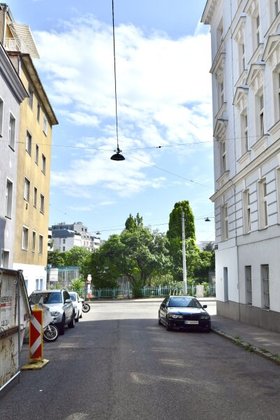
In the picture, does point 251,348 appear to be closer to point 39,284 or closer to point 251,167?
point 251,167

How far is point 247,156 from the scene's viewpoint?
2038 centimetres

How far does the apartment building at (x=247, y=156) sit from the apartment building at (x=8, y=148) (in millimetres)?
10280

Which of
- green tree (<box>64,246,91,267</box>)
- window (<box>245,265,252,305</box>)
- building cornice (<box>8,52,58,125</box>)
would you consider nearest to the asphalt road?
window (<box>245,265,252,305</box>)

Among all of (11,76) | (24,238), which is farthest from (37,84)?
(24,238)

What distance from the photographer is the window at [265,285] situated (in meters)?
18.0

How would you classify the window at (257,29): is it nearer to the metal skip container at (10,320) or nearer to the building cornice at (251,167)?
the building cornice at (251,167)

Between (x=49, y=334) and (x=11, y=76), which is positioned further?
(x=11, y=76)

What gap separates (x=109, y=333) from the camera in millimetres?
16828

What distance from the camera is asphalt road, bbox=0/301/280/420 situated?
6.14 m

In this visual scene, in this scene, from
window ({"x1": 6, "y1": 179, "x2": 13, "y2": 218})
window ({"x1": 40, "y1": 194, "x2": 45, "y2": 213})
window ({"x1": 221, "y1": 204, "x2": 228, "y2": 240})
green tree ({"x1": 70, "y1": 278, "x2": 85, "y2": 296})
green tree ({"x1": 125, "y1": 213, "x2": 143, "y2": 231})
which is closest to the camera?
window ({"x1": 6, "y1": 179, "x2": 13, "y2": 218})

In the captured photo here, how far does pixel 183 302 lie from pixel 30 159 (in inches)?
533

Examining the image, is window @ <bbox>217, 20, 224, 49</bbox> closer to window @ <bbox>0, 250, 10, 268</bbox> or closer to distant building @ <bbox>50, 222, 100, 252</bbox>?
window @ <bbox>0, 250, 10, 268</bbox>

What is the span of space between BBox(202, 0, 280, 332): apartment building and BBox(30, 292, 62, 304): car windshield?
777cm

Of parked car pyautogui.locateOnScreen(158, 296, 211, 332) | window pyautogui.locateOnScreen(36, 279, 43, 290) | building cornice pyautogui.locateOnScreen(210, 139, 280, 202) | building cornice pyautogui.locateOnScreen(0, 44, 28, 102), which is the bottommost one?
parked car pyautogui.locateOnScreen(158, 296, 211, 332)
